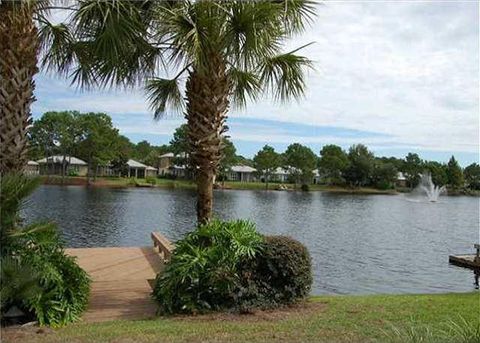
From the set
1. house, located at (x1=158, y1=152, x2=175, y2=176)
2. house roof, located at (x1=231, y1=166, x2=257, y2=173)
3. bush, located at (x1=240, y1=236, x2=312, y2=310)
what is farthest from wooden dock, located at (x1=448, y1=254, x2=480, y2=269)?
house roof, located at (x1=231, y1=166, x2=257, y2=173)

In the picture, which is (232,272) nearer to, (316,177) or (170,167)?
(170,167)

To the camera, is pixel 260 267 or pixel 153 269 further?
pixel 153 269

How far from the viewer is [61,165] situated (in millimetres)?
72250

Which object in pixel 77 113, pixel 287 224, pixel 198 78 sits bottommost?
pixel 287 224

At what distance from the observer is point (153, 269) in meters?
10.5

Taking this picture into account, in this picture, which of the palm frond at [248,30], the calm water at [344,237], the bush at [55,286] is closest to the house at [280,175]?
the calm water at [344,237]

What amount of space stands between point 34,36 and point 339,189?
272 ft

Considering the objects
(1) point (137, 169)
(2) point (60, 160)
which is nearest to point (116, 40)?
(2) point (60, 160)

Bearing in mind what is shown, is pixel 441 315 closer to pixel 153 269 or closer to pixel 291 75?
pixel 291 75

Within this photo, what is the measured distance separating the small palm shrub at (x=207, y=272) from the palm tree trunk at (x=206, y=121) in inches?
40.2

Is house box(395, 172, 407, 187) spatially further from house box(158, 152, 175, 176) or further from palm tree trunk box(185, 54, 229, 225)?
palm tree trunk box(185, 54, 229, 225)

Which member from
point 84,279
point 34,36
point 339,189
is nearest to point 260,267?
point 84,279

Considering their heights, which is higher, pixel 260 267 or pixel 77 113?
pixel 77 113

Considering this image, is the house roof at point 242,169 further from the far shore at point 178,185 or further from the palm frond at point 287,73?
the palm frond at point 287,73
